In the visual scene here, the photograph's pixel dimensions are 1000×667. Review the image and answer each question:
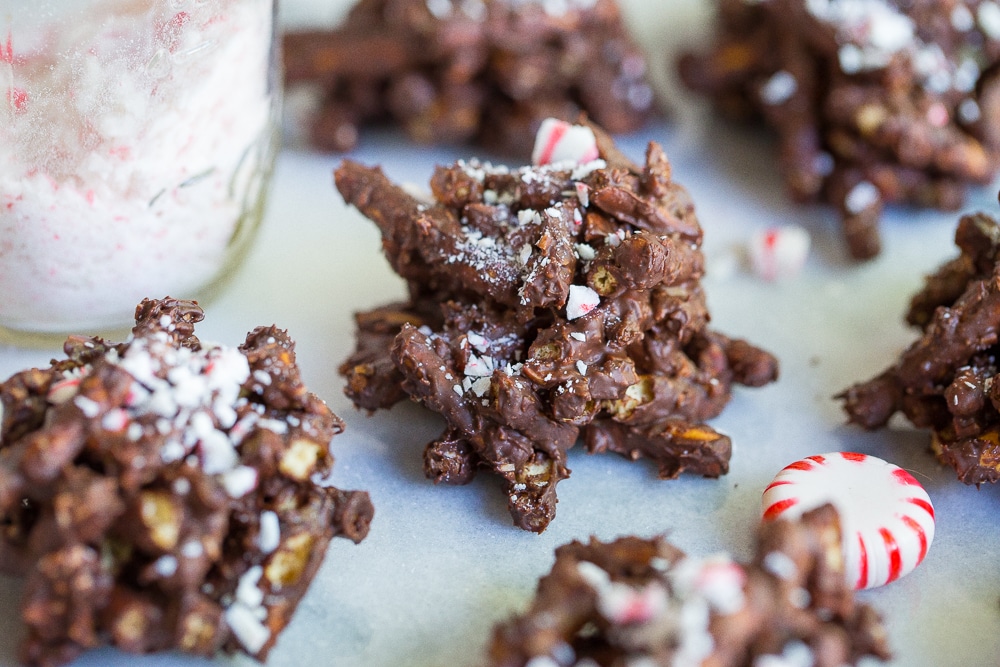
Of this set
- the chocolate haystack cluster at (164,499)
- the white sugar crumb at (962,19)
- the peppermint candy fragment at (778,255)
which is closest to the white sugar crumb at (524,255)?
the chocolate haystack cluster at (164,499)

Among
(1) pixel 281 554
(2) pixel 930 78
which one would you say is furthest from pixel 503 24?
(1) pixel 281 554

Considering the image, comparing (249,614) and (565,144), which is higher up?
(565,144)

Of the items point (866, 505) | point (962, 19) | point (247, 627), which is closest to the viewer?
point (247, 627)

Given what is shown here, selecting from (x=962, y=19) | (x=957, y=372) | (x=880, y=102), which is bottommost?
(x=957, y=372)

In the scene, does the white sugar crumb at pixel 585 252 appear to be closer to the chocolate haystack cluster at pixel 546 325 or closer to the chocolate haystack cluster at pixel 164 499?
the chocolate haystack cluster at pixel 546 325

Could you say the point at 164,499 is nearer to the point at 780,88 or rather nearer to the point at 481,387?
the point at 481,387

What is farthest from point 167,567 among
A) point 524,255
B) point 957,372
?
point 957,372

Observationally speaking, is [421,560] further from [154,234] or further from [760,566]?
[154,234]
